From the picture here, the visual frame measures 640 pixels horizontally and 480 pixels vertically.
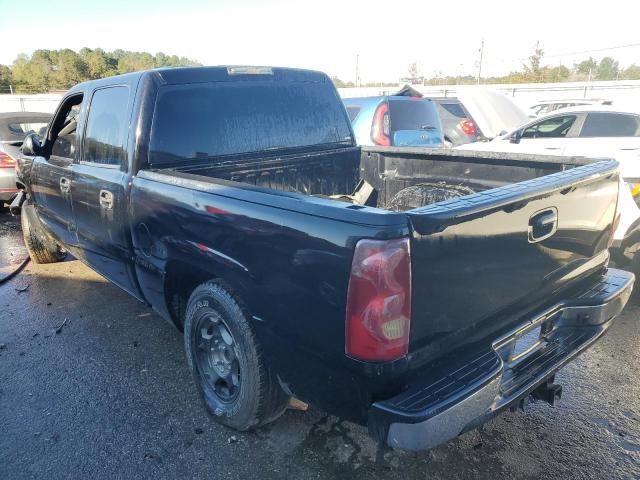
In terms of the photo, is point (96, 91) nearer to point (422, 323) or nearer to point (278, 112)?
point (278, 112)

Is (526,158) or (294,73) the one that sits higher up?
(294,73)

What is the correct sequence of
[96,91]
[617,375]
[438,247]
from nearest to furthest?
[438,247] → [617,375] → [96,91]

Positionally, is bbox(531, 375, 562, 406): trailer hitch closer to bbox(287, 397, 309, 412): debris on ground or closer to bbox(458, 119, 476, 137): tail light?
bbox(287, 397, 309, 412): debris on ground

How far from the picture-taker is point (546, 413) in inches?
112

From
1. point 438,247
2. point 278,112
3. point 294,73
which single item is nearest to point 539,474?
point 438,247

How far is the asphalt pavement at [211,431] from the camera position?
7.96 feet

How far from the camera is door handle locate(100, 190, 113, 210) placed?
3.19 metres

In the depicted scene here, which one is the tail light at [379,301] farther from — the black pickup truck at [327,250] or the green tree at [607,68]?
the green tree at [607,68]

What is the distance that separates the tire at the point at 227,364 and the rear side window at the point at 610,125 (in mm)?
6540

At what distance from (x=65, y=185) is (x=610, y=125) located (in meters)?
7.15

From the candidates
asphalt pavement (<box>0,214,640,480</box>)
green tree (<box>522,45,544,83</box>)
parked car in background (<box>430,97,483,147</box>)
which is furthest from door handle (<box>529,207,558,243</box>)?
green tree (<box>522,45,544,83</box>)

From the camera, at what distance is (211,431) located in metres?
2.74

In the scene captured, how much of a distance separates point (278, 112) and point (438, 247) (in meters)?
2.24

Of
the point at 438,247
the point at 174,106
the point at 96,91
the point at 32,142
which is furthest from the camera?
the point at 32,142
